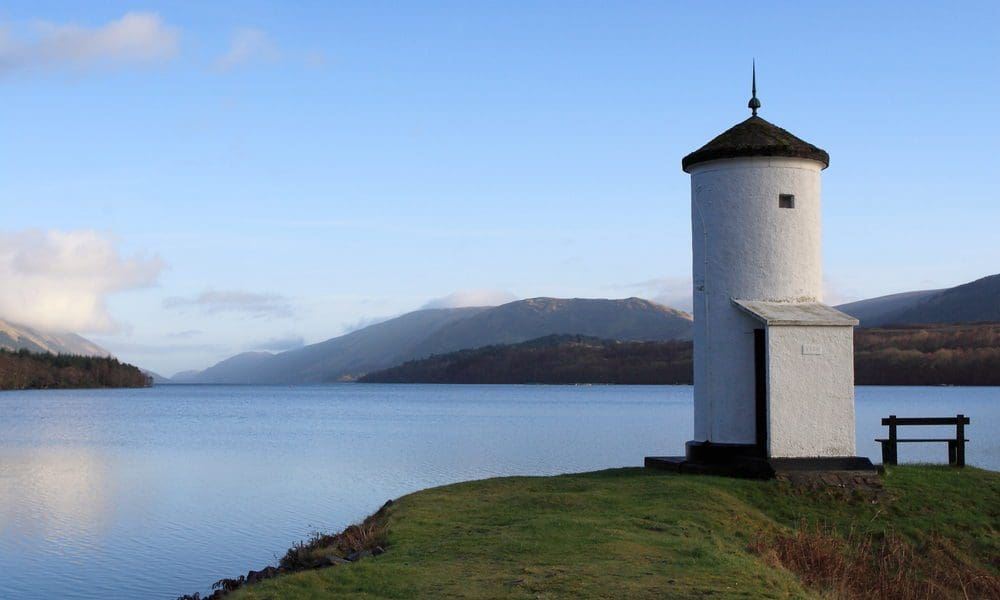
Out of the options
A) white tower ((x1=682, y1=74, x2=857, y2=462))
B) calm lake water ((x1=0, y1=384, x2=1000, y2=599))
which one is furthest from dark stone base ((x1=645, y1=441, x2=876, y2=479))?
calm lake water ((x1=0, y1=384, x2=1000, y2=599))

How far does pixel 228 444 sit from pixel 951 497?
46843 millimetres

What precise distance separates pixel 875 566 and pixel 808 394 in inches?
195

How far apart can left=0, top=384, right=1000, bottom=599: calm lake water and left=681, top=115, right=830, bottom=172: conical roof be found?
539 inches

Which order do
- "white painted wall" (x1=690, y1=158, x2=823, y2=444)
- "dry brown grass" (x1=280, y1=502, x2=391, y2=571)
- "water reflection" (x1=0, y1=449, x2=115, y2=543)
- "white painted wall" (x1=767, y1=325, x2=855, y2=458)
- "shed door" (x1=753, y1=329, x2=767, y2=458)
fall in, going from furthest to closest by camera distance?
"water reflection" (x1=0, y1=449, x2=115, y2=543) < "white painted wall" (x1=690, y1=158, x2=823, y2=444) < "shed door" (x1=753, y1=329, x2=767, y2=458) < "white painted wall" (x1=767, y1=325, x2=855, y2=458) < "dry brown grass" (x1=280, y1=502, x2=391, y2=571)

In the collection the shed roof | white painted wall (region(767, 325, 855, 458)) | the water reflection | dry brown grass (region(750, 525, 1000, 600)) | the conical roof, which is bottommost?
the water reflection

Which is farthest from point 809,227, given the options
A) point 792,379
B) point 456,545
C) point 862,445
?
point 862,445

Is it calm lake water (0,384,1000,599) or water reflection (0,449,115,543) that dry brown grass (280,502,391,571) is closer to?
calm lake water (0,384,1000,599)

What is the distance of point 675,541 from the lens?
1509 centimetres

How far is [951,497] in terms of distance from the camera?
68.5 ft

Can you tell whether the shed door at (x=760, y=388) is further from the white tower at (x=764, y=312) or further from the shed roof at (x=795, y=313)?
the shed roof at (x=795, y=313)

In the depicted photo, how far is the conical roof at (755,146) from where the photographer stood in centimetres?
2248

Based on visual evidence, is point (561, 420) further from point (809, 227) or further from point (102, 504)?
point (809, 227)

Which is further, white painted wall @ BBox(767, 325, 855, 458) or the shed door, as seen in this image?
the shed door

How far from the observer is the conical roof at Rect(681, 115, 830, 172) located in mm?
22484
